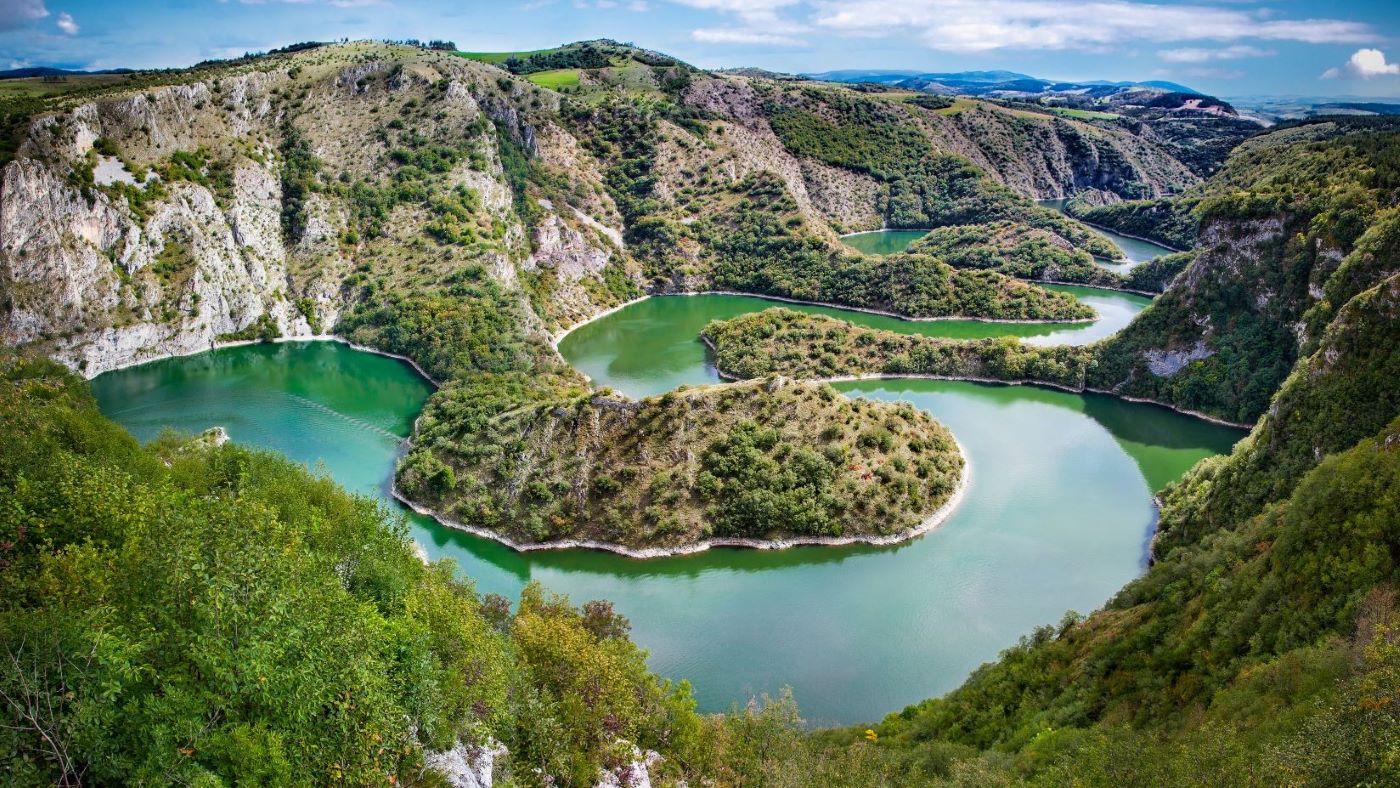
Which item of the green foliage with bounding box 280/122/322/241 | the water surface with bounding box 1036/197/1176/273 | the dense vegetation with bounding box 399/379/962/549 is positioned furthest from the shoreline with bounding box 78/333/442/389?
the water surface with bounding box 1036/197/1176/273

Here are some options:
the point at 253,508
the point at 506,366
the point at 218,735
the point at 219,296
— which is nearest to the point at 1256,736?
the point at 218,735

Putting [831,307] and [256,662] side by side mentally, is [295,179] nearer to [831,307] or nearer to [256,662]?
[831,307]

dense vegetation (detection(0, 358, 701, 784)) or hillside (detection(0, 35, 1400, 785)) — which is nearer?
dense vegetation (detection(0, 358, 701, 784))

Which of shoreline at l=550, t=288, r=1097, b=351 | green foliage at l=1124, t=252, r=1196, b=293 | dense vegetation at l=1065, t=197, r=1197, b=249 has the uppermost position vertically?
dense vegetation at l=1065, t=197, r=1197, b=249

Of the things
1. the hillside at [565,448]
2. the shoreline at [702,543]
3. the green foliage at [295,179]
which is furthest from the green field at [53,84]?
the shoreline at [702,543]

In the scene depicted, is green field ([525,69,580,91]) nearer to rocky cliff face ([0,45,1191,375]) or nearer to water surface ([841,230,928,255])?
rocky cliff face ([0,45,1191,375])

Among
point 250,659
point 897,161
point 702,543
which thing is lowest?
point 702,543

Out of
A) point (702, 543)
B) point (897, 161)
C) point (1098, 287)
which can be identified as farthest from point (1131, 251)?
point (702, 543)
